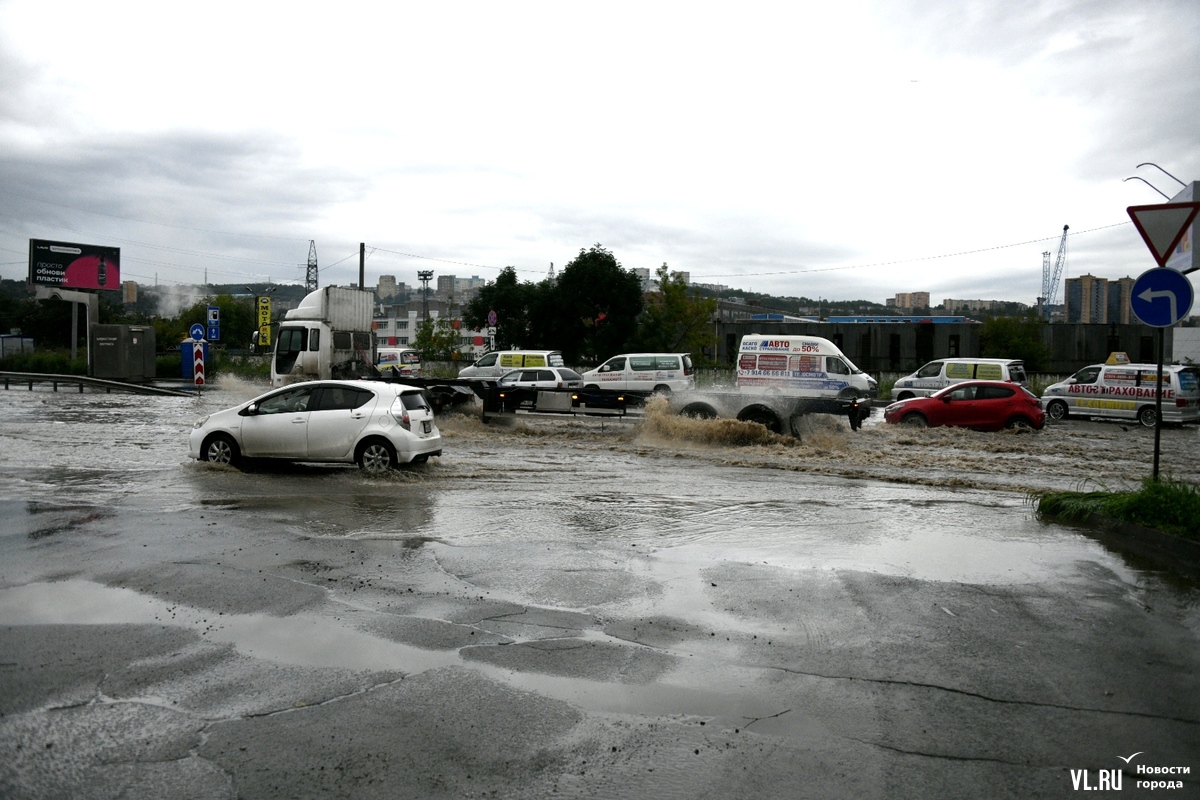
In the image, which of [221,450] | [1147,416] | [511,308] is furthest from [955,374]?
[511,308]

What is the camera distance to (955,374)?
2967 cm

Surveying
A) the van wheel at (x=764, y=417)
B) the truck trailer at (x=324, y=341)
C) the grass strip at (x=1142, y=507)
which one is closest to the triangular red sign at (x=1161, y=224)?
the grass strip at (x=1142, y=507)

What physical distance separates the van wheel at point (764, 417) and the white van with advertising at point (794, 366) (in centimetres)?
425

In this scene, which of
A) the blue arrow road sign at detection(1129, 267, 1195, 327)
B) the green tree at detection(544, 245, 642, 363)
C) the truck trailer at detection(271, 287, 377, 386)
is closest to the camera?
the blue arrow road sign at detection(1129, 267, 1195, 327)

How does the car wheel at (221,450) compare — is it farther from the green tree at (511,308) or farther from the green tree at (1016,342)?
the green tree at (1016,342)

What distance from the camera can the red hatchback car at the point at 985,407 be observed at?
23.0m

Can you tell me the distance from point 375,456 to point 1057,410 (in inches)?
854

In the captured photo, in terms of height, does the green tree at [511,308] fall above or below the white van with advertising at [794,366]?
above

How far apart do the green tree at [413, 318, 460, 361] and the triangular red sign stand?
1634 inches

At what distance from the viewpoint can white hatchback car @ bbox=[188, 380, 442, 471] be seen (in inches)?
549

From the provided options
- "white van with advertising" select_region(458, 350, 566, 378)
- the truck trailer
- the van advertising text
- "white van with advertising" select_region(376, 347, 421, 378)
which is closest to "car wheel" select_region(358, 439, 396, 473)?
the truck trailer

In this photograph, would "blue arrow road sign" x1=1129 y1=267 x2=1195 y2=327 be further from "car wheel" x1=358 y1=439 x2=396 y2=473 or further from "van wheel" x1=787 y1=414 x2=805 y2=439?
"car wheel" x1=358 y1=439 x2=396 y2=473

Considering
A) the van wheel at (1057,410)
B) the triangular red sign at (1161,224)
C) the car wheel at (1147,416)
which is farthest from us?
the van wheel at (1057,410)

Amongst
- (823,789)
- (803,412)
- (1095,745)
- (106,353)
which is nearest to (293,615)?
(823,789)
